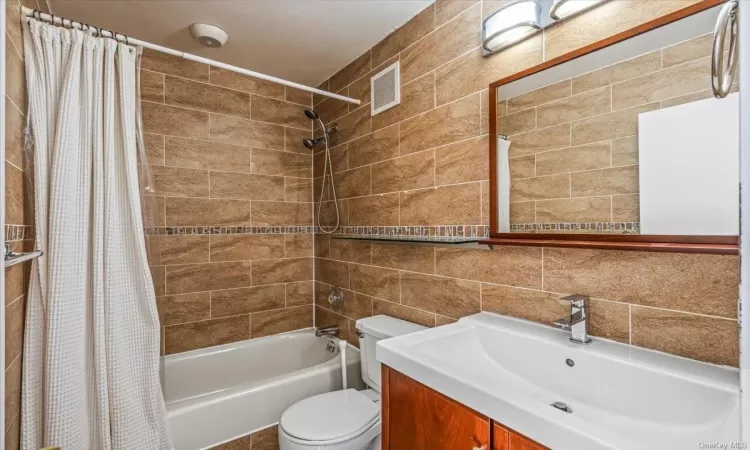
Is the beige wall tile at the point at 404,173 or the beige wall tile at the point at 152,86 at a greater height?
the beige wall tile at the point at 152,86

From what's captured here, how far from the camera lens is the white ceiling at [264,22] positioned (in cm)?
174

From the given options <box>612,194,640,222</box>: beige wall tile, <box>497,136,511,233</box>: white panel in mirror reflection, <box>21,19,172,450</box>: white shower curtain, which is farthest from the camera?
<box>497,136,511,233</box>: white panel in mirror reflection

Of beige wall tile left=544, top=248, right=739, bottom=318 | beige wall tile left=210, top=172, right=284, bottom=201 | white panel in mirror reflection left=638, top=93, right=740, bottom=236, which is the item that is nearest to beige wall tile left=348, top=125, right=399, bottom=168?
beige wall tile left=210, top=172, right=284, bottom=201

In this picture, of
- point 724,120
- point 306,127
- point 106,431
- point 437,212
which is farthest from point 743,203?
point 306,127

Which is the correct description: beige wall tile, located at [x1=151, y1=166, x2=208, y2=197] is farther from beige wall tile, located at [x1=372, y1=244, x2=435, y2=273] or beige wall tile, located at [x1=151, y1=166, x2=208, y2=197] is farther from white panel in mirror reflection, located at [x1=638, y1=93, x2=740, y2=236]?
white panel in mirror reflection, located at [x1=638, y1=93, x2=740, y2=236]

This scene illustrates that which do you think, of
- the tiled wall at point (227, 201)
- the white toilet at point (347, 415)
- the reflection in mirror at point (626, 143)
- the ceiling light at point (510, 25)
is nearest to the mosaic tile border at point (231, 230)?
the tiled wall at point (227, 201)

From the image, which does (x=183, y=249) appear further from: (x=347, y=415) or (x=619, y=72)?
(x=619, y=72)

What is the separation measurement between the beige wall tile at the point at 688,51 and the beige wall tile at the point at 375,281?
141 cm

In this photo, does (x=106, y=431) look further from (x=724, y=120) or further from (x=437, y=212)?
(x=724, y=120)

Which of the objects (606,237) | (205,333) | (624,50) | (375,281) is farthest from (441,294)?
(205,333)

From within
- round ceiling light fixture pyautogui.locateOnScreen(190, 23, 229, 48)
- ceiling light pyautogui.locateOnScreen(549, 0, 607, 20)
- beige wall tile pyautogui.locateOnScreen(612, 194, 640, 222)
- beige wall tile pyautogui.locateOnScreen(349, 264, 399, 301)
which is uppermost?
round ceiling light fixture pyautogui.locateOnScreen(190, 23, 229, 48)

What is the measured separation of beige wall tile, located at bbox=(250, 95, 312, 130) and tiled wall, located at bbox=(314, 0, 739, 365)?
0.21m

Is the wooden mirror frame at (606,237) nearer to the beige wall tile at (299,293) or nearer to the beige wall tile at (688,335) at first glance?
the beige wall tile at (688,335)

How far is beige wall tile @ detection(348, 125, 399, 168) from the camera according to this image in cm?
200
